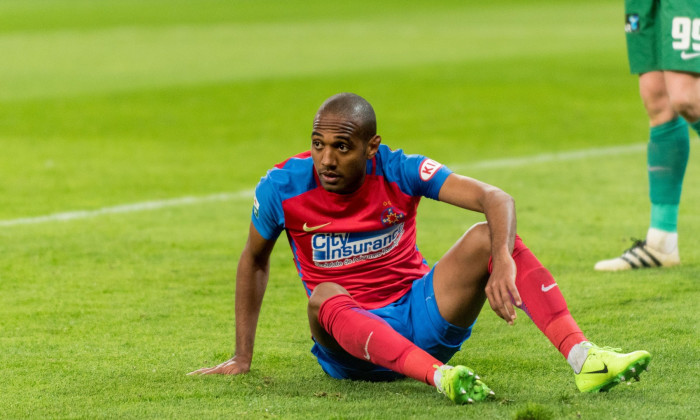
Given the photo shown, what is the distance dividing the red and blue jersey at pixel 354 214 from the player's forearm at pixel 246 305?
0.53 feet

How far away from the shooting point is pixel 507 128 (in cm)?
1437

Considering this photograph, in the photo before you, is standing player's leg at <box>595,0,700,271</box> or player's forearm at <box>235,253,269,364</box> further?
standing player's leg at <box>595,0,700,271</box>

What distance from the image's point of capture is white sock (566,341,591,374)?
3971 mm

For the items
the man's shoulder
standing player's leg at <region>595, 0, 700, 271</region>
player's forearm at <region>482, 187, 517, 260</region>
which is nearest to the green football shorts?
standing player's leg at <region>595, 0, 700, 271</region>

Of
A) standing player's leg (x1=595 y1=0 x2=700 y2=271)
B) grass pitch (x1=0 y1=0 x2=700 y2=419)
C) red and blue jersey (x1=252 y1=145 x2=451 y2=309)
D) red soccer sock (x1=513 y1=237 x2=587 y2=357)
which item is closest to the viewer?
red soccer sock (x1=513 y1=237 x2=587 y2=357)

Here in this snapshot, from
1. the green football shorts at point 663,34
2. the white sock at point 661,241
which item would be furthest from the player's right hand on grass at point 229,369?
the green football shorts at point 663,34

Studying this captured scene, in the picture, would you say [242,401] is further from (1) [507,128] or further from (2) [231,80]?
(2) [231,80]

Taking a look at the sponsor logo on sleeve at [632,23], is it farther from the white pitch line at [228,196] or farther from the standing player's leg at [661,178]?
the white pitch line at [228,196]

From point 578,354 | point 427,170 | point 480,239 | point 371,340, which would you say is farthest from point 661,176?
point 371,340

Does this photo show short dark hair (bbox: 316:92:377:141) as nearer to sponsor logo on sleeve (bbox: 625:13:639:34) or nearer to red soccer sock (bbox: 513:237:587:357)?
red soccer sock (bbox: 513:237:587:357)

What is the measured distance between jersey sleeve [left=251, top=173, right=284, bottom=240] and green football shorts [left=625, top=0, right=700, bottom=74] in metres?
2.78

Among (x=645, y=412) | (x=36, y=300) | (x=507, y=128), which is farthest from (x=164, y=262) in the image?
(x=507, y=128)

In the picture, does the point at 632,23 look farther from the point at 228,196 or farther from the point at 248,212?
the point at 228,196

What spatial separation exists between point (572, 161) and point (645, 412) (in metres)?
7.62
